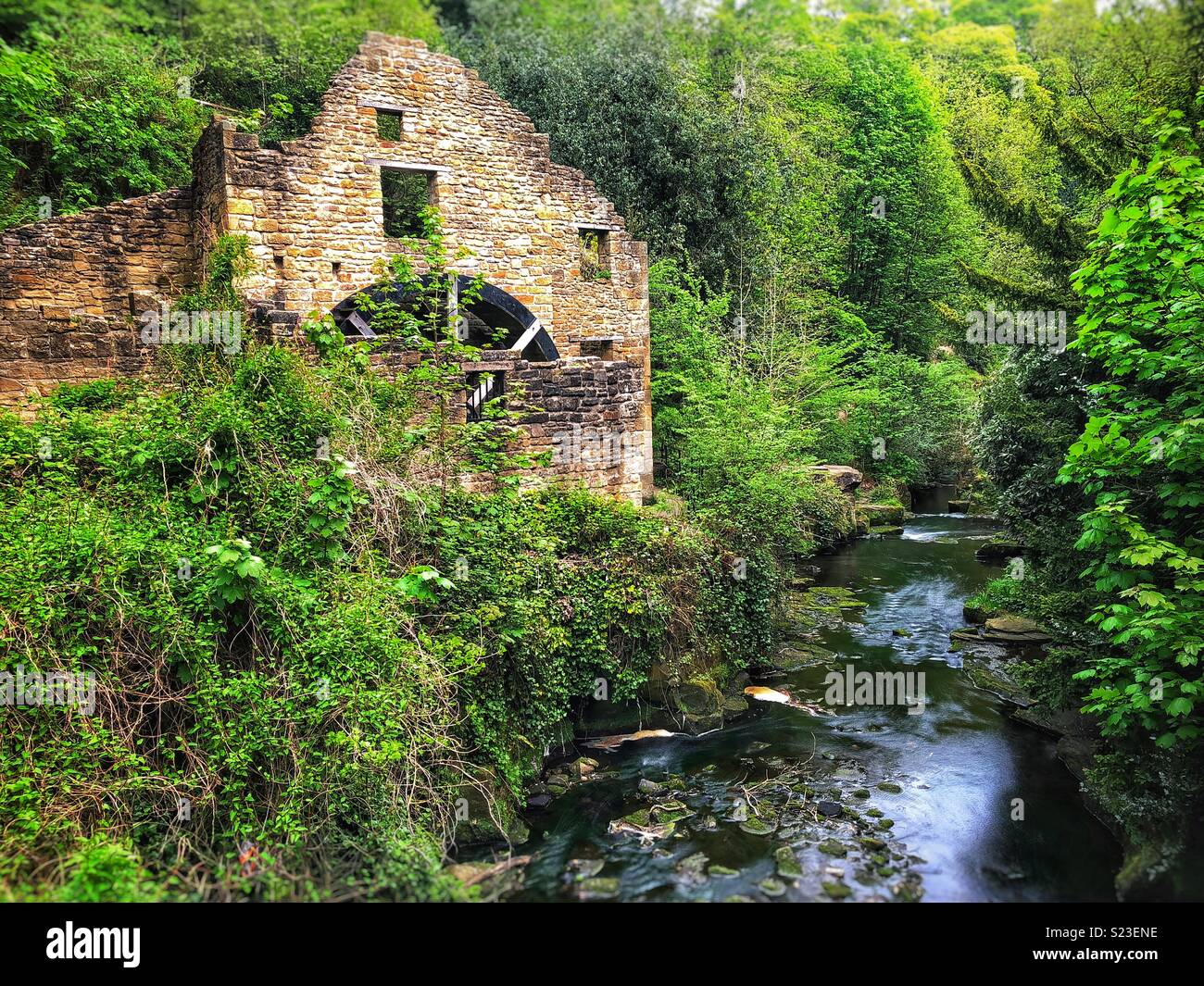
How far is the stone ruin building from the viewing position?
28.7ft

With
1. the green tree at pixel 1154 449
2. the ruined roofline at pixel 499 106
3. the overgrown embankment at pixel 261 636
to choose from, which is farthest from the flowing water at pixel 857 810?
the ruined roofline at pixel 499 106

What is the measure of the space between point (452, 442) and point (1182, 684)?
608 centimetres

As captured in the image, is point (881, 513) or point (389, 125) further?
point (881, 513)

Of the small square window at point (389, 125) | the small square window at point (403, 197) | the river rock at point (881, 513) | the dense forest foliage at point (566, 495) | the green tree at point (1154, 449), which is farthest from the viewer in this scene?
the river rock at point (881, 513)

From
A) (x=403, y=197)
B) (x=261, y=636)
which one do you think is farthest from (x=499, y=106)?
(x=261, y=636)

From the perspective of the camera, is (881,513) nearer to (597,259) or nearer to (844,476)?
(844,476)

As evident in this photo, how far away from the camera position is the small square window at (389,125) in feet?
37.3

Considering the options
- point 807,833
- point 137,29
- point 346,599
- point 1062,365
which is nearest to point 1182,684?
point 807,833

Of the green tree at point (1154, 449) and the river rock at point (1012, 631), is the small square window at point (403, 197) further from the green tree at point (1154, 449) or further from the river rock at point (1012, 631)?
the green tree at point (1154, 449)

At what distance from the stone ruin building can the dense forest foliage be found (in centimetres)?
75

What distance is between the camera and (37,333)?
7.66 meters

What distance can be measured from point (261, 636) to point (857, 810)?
5149 millimetres

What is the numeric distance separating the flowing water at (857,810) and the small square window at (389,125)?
358 inches

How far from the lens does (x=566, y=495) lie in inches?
341
